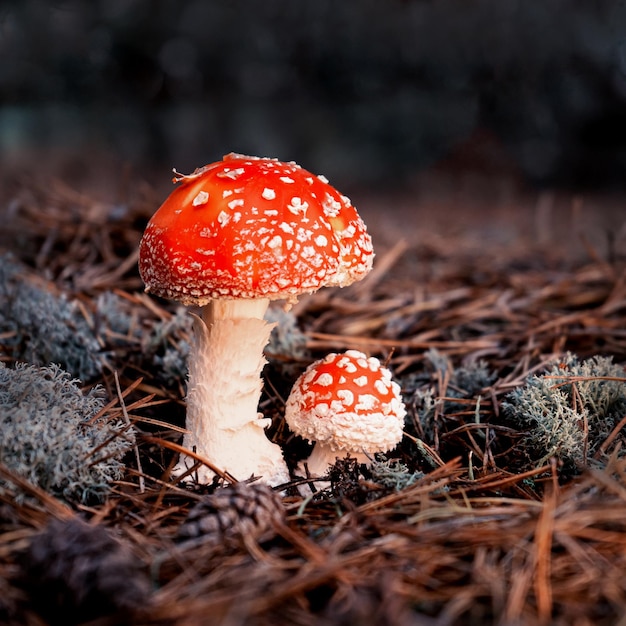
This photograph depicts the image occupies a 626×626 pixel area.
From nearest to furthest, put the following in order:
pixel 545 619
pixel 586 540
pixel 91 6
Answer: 1. pixel 545 619
2. pixel 586 540
3. pixel 91 6

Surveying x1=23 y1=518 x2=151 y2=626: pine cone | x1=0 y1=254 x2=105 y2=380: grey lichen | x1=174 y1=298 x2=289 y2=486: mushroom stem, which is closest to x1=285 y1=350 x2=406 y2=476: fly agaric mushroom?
x1=174 y1=298 x2=289 y2=486: mushroom stem

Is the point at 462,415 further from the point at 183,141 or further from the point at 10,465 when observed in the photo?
the point at 183,141

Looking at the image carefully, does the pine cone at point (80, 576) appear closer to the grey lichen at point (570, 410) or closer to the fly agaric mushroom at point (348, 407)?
the fly agaric mushroom at point (348, 407)

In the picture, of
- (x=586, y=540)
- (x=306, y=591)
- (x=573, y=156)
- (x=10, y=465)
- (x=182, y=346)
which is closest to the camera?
(x=306, y=591)

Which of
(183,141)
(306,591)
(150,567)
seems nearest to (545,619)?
(306,591)

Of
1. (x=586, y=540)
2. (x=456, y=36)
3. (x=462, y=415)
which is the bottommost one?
(x=462, y=415)

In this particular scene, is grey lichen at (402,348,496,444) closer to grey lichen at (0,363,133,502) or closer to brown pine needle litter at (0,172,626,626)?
brown pine needle litter at (0,172,626,626)
